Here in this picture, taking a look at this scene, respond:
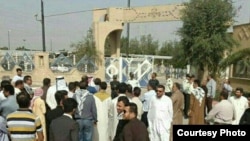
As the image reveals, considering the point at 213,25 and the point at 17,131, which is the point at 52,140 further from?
the point at 213,25

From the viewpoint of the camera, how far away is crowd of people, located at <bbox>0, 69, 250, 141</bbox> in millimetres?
4375

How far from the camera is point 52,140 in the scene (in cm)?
447

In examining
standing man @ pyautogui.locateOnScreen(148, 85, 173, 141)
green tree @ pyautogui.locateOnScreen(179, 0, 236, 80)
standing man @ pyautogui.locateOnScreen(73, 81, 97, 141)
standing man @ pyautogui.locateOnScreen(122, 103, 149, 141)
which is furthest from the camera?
green tree @ pyautogui.locateOnScreen(179, 0, 236, 80)

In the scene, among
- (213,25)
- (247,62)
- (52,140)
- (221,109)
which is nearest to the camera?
(52,140)

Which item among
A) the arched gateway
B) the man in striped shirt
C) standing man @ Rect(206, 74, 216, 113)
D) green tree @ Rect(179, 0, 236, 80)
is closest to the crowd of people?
the man in striped shirt

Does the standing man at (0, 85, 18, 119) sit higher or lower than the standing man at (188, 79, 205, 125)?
higher

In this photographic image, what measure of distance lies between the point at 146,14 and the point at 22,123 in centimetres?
2080

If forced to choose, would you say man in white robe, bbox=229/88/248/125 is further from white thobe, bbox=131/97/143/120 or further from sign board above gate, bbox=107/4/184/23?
sign board above gate, bbox=107/4/184/23

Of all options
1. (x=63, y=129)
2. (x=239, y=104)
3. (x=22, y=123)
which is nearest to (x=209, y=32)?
(x=239, y=104)

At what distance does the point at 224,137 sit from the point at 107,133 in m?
4.17

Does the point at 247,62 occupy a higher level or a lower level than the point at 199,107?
higher

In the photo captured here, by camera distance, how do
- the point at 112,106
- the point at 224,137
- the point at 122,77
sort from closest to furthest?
1. the point at 224,137
2. the point at 112,106
3. the point at 122,77

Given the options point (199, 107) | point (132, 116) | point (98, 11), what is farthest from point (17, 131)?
point (98, 11)

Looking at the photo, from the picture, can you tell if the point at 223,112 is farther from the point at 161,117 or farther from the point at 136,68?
the point at 136,68
